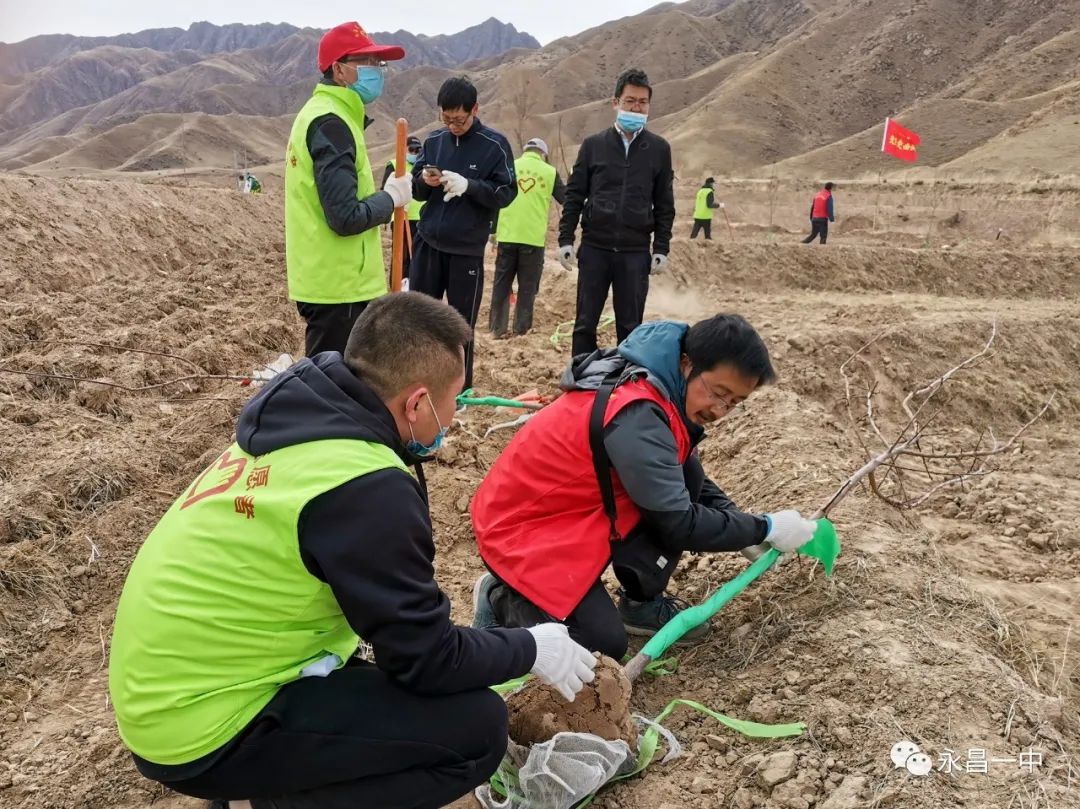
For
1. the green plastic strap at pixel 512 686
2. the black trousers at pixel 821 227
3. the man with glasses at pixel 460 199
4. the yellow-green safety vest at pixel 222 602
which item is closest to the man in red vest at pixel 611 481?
the green plastic strap at pixel 512 686

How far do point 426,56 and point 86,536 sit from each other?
364ft

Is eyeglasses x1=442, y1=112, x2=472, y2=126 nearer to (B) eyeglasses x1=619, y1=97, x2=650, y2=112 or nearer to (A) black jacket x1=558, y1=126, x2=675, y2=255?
(A) black jacket x1=558, y1=126, x2=675, y2=255

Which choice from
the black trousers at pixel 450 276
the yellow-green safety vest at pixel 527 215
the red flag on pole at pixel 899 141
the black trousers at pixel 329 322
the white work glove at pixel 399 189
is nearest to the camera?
the black trousers at pixel 329 322

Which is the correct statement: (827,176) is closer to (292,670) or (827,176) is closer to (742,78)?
(742,78)

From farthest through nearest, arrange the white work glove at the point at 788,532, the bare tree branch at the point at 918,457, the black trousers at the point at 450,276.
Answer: the black trousers at the point at 450,276
the bare tree branch at the point at 918,457
the white work glove at the point at 788,532

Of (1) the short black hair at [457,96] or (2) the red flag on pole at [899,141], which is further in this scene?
(2) the red flag on pole at [899,141]

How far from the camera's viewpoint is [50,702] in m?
2.67

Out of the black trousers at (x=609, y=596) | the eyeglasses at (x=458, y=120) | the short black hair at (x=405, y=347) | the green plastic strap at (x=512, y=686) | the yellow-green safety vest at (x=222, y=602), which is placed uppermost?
the eyeglasses at (x=458, y=120)

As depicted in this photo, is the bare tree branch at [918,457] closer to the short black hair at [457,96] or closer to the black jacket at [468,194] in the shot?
the black jacket at [468,194]

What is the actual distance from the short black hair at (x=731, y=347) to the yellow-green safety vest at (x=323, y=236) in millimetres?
1767

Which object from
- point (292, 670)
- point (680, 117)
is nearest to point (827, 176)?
point (680, 117)

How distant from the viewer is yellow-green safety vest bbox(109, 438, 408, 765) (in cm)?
151

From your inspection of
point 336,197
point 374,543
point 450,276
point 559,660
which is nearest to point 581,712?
point 559,660

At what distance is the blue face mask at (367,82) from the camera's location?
3417 millimetres
